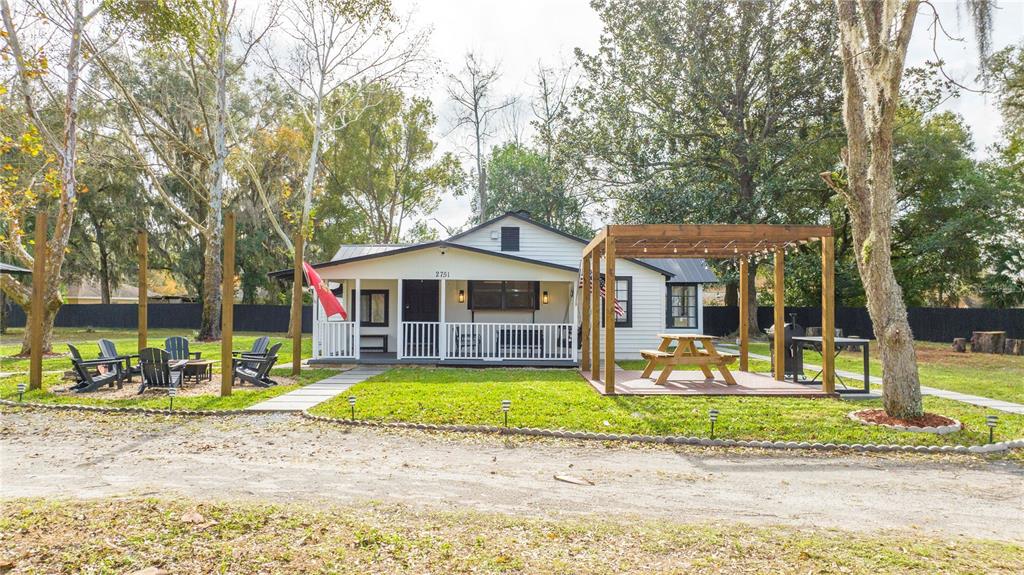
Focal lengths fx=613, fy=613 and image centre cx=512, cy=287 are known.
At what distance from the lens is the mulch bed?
7047 mm

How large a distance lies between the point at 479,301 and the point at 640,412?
873cm

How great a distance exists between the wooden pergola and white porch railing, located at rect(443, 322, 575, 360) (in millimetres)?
1488

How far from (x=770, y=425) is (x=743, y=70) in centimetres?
2006

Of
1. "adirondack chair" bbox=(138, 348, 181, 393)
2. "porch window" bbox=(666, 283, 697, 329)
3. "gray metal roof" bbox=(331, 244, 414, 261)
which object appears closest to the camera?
"adirondack chair" bbox=(138, 348, 181, 393)

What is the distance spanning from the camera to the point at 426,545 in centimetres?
360

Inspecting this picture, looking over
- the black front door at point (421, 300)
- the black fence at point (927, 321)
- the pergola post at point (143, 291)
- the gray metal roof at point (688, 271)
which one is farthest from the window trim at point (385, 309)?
the black fence at point (927, 321)

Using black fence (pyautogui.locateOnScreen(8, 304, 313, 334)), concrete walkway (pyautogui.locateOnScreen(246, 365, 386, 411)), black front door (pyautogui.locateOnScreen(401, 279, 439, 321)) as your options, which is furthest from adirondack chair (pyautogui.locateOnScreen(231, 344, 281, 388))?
black fence (pyautogui.locateOnScreen(8, 304, 313, 334))

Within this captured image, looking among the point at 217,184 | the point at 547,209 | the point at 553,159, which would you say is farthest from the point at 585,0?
the point at 217,184

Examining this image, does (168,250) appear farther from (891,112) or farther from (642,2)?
(891,112)

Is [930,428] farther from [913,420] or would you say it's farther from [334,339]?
[334,339]

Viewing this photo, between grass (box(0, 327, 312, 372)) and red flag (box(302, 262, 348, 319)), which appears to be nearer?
red flag (box(302, 262, 348, 319))

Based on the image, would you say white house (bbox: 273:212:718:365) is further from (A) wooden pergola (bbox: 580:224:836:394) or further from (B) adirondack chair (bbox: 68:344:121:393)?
(B) adirondack chair (bbox: 68:344:121:393)

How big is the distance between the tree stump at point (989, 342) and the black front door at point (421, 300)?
1708cm

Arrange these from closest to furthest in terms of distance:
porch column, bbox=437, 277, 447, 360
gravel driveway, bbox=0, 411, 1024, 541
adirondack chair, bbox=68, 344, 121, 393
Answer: gravel driveway, bbox=0, 411, 1024, 541 → adirondack chair, bbox=68, 344, 121, 393 → porch column, bbox=437, 277, 447, 360
